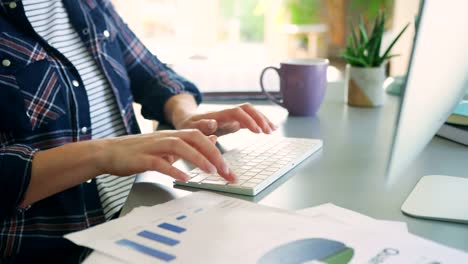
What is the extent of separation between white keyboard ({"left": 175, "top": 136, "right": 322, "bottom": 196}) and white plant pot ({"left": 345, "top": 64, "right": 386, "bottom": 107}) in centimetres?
33

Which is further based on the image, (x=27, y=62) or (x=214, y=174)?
(x=27, y=62)

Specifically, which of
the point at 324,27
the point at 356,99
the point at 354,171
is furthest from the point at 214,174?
the point at 324,27

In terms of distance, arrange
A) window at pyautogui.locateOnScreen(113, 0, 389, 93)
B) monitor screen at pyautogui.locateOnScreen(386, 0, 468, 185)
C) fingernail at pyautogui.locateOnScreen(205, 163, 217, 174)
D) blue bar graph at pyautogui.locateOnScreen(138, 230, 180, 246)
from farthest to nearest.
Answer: window at pyautogui.locateOnScreen(113, 0, 389, 93)
fingernail at pyautogui.locateOnScreen(205, 163, 217, 174)
blue bar graph at pyautogui.locateOnScreen(138, 230, 180, 246)
monitor screen at pyautogui.locateOnScreen(386, 0, 468, 185)

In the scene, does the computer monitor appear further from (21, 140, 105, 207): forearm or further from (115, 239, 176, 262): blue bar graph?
Answer: (21, 140, 105, 207): forearm

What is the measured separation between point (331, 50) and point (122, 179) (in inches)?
160

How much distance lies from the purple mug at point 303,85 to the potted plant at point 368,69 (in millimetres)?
91

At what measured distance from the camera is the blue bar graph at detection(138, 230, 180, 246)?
470 millimetres

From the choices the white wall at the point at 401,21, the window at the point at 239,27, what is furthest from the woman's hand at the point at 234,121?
the window at the point at 239,27

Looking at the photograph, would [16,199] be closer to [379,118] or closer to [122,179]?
[122,179]

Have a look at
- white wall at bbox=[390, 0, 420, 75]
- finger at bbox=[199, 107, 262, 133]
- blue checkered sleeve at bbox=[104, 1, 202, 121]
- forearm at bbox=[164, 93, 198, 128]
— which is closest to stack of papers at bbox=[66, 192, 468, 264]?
finger at bbox=[199, 107, 262, 133]

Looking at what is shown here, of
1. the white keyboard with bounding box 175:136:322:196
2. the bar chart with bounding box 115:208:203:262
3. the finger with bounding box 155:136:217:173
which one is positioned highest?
the finger with bounding box 155:136:217:173

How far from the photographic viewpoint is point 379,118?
101 cm

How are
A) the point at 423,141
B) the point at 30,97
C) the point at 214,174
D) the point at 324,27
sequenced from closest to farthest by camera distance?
the point at 423,141
the point at 214,174
the point at 30,97
the point at 324,27

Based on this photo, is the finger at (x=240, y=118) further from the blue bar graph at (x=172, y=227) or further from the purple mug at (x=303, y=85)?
the blue bar graph at (x=172, y=227)
